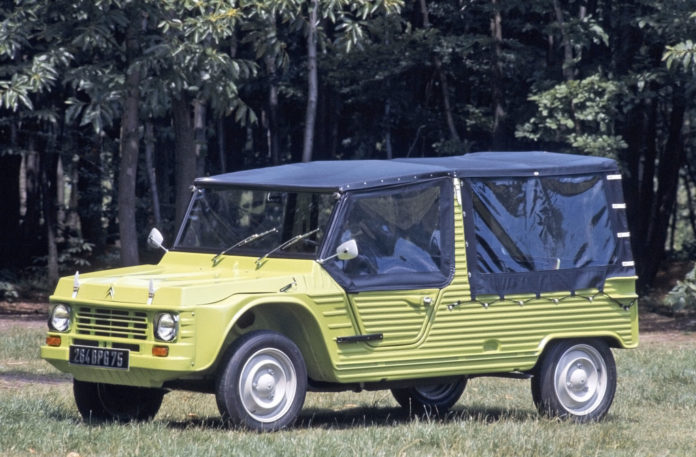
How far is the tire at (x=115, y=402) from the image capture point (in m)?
9.80

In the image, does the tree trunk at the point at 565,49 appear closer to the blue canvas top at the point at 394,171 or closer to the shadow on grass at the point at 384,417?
the blue canvas top at the point at 394,171

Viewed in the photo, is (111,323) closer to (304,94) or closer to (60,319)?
(60,319)

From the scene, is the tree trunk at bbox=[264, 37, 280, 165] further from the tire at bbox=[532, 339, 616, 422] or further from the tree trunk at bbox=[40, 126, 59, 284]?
the tire at bbox=[532, 339, 616, 422]

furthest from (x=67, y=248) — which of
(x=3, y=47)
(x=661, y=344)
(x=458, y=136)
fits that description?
(x=661, y=344)

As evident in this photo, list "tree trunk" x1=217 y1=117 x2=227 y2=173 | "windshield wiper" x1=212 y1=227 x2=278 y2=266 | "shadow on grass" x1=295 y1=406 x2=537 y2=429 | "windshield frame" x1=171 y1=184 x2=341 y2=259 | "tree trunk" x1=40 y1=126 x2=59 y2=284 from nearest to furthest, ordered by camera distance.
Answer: "windshield frame" x1=171 y1=184 x2=341 y2=259
"windshield wiper" x1=212 y1=227 x2=278 y2=266
"shadow on grass" x1=295 y1=406 x2=537 y2=429
"tree trunk" x1=40 y1=126 x2=59 y2=284
"tree trunk" x1=217 y1=117 x2=227 y2=173

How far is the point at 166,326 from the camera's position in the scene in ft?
28.7

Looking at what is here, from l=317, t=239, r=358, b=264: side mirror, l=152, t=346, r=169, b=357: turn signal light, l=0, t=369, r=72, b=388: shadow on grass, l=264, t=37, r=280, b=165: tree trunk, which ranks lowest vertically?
l=0, t=369, r=72, b=388: shadow on grass

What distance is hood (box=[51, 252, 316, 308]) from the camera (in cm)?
882

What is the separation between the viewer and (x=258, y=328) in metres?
9.53

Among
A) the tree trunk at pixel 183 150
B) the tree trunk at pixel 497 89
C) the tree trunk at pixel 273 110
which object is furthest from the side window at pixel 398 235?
the tree trunk at pixel 273 110

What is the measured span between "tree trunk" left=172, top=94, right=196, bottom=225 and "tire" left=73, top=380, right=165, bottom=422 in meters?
9.64

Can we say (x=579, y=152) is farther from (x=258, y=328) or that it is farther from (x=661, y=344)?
(x=258, y=328)

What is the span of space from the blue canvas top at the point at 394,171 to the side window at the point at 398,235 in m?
0.10

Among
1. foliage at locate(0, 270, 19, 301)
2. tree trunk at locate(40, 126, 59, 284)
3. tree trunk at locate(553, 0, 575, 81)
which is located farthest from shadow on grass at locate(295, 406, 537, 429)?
tree trunk at locate(40, 126, 59, 284)
